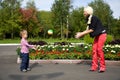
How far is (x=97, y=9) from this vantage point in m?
55.6

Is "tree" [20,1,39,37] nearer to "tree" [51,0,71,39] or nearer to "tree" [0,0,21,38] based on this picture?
"tree" [0,0,21,38]

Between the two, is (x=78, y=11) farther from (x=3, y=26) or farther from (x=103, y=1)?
(x=3, y=26)

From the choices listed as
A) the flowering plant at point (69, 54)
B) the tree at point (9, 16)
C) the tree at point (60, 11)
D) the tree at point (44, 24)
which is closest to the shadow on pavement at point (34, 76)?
the flowering plant at point (69, 54)

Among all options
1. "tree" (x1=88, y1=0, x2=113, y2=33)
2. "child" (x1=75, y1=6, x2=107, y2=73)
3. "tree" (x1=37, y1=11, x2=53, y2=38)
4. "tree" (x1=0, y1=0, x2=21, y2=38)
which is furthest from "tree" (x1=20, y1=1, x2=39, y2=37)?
"child" (x1=75, y1=6, x2=107, y2=73)

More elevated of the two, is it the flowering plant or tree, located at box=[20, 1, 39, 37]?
tree, located at box=[20, 1, 39, 37]

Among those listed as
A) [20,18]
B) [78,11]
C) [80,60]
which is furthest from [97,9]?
[80,60]

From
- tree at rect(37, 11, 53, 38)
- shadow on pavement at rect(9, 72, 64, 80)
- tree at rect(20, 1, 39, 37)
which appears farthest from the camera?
tree at rect(37, 11, 53, 38)

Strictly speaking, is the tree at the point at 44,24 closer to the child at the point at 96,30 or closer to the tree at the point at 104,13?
the tree at the point at 104,13

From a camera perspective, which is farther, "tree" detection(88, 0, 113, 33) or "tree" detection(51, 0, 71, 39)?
"tree" detection(88, 0, 113, 33)

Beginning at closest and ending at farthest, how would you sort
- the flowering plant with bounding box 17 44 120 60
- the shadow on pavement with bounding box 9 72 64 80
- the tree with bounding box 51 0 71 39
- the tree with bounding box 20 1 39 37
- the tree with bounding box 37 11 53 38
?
the shadow on pavement with bounding box 9 72 64 80 → the flowering plant with bounding box 17 44 120 60 → the tree with bounding box 51 0 71 39 → the tree with bounding box 20 1 39 37 → the tree with bounding box 37 11 53 38

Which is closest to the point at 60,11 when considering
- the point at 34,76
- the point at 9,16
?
the point at 9,16

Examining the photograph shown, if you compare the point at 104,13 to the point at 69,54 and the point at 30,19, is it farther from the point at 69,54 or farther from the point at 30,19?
the point at 69,54

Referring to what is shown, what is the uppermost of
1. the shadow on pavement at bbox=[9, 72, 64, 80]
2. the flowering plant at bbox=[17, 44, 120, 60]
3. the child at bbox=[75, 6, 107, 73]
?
the child at bbox=[75, 6, 107, 73]

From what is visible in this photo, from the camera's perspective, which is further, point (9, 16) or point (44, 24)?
point (44, 24)
